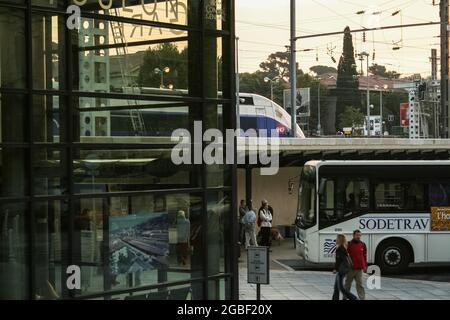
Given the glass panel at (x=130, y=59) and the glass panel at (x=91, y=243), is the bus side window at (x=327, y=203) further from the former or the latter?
the glass panel at (x=91, y=243)

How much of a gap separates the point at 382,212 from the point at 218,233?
34.3 feet

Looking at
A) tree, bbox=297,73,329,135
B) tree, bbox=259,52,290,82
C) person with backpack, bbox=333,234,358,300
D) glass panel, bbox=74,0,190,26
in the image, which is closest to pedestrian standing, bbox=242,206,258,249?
person with backpack, bbox=333,234,358,300

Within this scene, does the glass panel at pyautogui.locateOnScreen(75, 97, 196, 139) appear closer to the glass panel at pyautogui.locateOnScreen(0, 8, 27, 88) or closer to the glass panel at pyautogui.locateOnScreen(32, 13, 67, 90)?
the glass panel at pyautogui.locateOnScreen(32, 13, 67, 90)

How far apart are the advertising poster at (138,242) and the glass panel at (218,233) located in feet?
2.76

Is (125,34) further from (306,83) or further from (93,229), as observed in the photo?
(306,83)

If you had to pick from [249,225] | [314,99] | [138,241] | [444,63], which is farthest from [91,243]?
[314,99]

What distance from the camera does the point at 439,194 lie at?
20.4 metres

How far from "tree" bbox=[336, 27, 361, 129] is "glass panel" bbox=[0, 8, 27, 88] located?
312ft

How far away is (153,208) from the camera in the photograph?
997cm

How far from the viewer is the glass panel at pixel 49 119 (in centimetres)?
876

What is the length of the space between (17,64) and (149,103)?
84.6 inches

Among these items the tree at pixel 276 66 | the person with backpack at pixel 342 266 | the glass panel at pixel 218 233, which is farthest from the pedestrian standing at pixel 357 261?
the tree at pixel 276 66

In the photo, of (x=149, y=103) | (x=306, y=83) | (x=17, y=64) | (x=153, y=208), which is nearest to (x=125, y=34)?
(x=149, y=103)

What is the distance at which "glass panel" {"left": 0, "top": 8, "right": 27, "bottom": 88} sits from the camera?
8.45m
